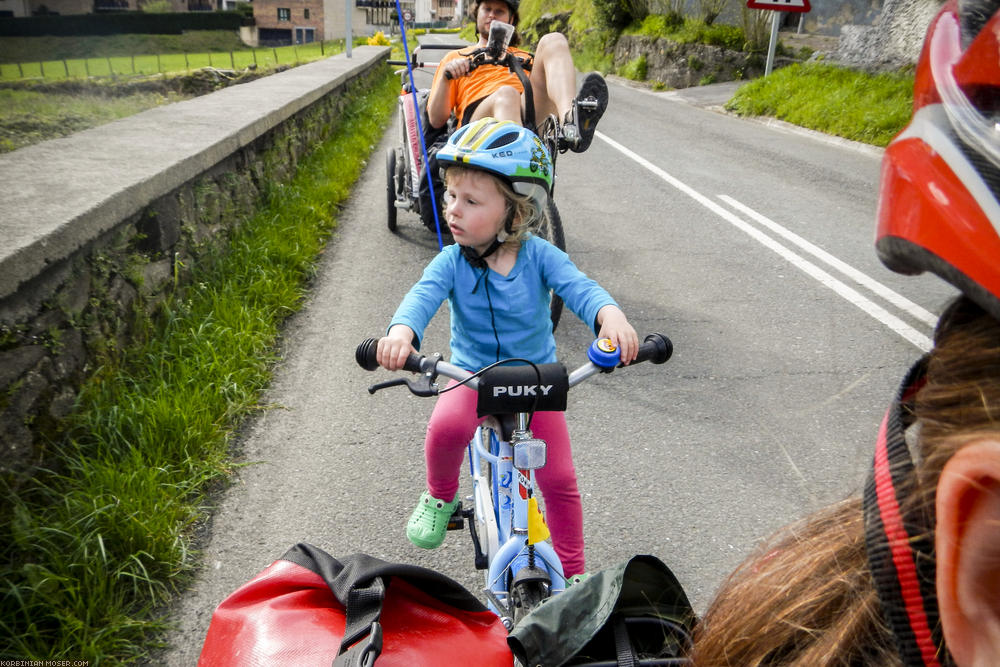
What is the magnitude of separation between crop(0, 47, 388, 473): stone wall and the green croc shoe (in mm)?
1293

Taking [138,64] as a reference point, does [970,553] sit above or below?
below

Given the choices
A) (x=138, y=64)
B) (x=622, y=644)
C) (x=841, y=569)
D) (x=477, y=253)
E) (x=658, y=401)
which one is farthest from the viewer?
(x=138, y=64)

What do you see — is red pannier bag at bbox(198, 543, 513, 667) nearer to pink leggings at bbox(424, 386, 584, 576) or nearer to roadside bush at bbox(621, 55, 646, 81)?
pink leggings at bbox(424, 386, 584, 576)

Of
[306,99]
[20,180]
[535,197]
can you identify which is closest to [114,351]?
[20,180]

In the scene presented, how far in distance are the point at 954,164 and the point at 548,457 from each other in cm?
179

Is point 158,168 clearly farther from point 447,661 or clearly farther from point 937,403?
point 937,403

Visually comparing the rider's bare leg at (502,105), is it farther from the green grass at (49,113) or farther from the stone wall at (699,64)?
the stone wall at (699,64)

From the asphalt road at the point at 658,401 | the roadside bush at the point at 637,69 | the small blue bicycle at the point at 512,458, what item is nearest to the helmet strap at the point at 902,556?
the asphalt road at the point at 658,401

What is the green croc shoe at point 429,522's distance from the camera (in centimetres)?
255

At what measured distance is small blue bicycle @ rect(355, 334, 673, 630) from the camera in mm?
1717

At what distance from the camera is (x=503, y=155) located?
2.15 meters

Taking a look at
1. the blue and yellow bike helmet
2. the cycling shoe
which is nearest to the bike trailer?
the blue and yellow bike helmet

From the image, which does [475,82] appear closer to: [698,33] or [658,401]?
[658,401]

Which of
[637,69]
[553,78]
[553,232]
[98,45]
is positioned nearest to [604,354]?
[553,232]
